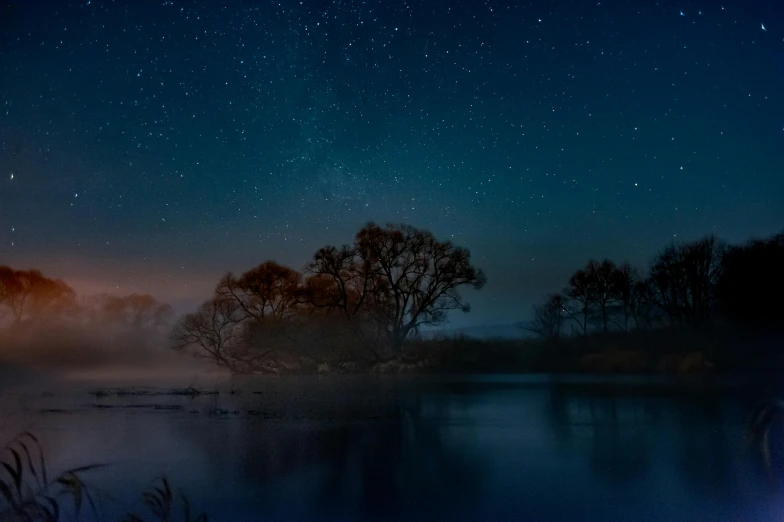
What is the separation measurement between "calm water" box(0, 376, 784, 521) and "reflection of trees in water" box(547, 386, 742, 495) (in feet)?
0.09

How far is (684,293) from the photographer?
2219cm

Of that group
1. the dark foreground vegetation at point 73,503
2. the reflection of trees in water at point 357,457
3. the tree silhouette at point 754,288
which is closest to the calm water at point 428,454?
the reflection of trees in water at point 357,457

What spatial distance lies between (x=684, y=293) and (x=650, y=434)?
49.8 feet

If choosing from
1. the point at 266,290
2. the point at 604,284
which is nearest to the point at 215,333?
the point at 266,290

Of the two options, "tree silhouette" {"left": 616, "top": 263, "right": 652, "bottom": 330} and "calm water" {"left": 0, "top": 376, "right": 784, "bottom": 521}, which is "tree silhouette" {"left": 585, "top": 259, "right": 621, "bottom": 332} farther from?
"calm water" {"left": 0, "top": 376, "right": 784, "bottom": 521}

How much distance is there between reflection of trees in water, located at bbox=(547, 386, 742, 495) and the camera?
641cm

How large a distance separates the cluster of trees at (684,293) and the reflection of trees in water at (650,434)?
794 centimetres

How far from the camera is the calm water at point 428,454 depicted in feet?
17.0

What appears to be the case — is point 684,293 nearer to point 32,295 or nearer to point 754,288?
point 754,288

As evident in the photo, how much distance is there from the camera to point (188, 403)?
13055 millimetres

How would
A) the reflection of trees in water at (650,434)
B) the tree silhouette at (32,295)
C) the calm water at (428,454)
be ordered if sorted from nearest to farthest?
1. the calm water at (428,454)
2. the reflection of trees in water at (650,434)
3. the tree silhouette at (32,295)

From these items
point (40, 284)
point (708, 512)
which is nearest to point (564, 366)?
point (40, 284)

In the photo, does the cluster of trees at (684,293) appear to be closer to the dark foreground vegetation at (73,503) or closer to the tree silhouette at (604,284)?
the tree silhouette at (604,284)

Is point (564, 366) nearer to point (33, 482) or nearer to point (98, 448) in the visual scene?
point (98, 448)
